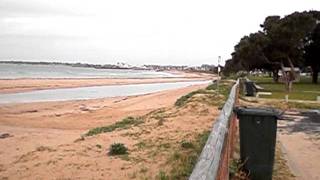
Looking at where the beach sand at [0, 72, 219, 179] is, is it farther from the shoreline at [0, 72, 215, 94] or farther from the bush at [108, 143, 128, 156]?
the shoreline at [0, 72, 215, 94]

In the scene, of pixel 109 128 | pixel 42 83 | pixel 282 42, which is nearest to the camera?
pixel 109 128

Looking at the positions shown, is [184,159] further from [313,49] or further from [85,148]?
[313,49]

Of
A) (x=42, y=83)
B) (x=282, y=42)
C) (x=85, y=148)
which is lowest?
(x=42, y=83)

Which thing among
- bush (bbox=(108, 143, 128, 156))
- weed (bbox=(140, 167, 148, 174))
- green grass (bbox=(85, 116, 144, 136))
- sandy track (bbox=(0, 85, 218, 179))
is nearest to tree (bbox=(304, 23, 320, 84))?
sandy track (bbox=(0, 85, 218, 179))

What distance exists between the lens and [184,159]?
9.56 m

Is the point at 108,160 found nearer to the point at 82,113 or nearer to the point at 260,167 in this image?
the point at 260,167

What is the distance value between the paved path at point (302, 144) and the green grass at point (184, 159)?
183cm

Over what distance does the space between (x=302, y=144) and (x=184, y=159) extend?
371cm

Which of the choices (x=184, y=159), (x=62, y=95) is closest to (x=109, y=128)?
(x=184, y=159)

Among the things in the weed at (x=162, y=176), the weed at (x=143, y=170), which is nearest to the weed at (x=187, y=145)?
the weed at (x=143, y=170)

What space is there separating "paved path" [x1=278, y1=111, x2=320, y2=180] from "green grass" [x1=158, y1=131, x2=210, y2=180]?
6.00 ft

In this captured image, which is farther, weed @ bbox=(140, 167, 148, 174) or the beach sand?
the beach sand

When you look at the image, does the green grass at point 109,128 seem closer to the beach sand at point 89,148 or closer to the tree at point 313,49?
the beach sand at point 89,148

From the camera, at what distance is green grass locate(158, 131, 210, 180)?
8.31 meters
